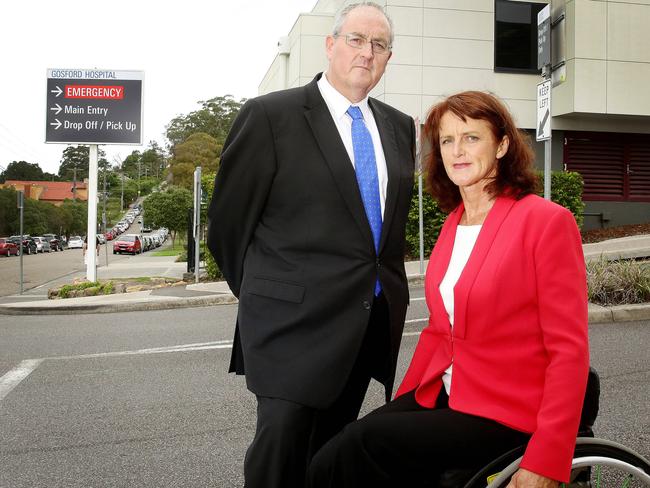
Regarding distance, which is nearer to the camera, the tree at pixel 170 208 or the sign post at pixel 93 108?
the sign post at pixel 93 108

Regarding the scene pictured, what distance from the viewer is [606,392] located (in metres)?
5.16

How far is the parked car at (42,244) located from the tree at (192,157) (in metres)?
15.8

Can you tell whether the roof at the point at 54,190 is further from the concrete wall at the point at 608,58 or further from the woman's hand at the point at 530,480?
the woman's hand at the point at 530,480

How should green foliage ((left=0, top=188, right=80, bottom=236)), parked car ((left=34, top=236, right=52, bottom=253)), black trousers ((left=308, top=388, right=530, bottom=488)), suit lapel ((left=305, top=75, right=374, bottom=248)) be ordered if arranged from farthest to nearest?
green foliage ((left=0, top=188, right=80, bottom=236)) → parked car ((left=34, top=236, right=52, bottom=253)) → suit lapel ((left=305, top=75, right=374, bottom=248)) → black trousers ((left=308, top=388, right=530, bottom=488))

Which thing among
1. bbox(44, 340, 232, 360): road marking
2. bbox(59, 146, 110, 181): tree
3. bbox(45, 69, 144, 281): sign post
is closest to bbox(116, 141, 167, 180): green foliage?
bbox(59, 146, 110, 181): tree

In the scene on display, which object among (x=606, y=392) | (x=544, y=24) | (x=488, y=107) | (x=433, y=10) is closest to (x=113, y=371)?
(x=606, y=392)

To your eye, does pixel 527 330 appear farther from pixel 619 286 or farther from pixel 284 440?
pixel 619 286

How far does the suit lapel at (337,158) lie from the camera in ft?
8.00

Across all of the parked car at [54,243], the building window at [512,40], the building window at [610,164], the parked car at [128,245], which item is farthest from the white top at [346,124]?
the parked car at [54,243]

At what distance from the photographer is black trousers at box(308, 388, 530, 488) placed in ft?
6.68

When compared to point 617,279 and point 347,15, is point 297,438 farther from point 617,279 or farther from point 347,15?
point 617,279

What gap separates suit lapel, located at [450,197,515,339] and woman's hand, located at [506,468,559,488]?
0.49 meters

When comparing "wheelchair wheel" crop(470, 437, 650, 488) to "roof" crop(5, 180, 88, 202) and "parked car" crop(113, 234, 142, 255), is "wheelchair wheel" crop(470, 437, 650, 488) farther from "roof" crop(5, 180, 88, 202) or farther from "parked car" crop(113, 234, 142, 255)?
"roof" crop(5, 180, 88, 202)

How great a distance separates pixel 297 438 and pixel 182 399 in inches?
128
